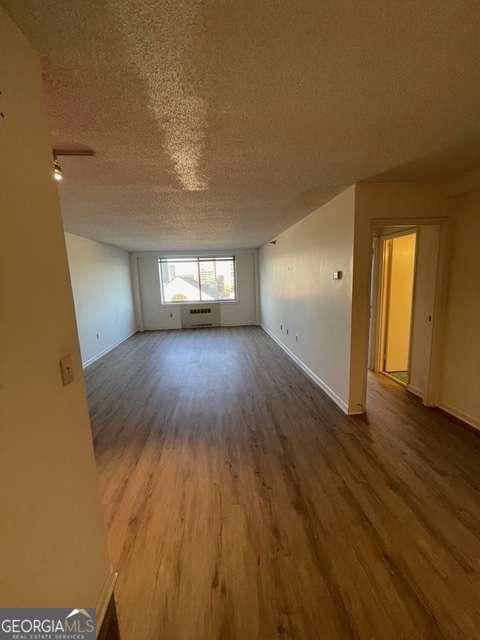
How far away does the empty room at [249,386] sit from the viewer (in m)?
0.86

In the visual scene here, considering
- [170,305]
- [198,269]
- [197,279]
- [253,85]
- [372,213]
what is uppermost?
[253,85]

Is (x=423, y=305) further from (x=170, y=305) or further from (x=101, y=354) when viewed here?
(x=170, y=305)

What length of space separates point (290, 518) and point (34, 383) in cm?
164

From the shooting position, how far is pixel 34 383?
86cm

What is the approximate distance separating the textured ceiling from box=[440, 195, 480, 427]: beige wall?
2.20ft

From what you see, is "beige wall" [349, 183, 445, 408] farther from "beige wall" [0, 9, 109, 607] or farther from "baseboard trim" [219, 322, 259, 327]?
"baseboard trim" [219, 322, 259, 327]

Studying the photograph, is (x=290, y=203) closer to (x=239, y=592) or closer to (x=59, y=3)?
(x=59, y=3)

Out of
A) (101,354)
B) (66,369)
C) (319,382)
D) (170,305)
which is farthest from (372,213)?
→ (170,305)

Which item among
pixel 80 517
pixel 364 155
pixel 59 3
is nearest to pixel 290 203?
pixel 364 155

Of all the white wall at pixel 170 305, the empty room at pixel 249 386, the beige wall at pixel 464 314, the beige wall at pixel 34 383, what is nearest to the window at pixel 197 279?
the white wall at pixel 170 305

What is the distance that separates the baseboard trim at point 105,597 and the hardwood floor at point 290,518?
0.09 m

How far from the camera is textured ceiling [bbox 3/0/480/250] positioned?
0.86 metres

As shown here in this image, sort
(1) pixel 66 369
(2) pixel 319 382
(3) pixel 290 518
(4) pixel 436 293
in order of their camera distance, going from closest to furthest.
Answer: (1) pixel 66 369
(3) pixel 290 518
(4) pixel 436 293
(2) pixel 319 382

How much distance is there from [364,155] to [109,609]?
296 centimetres
